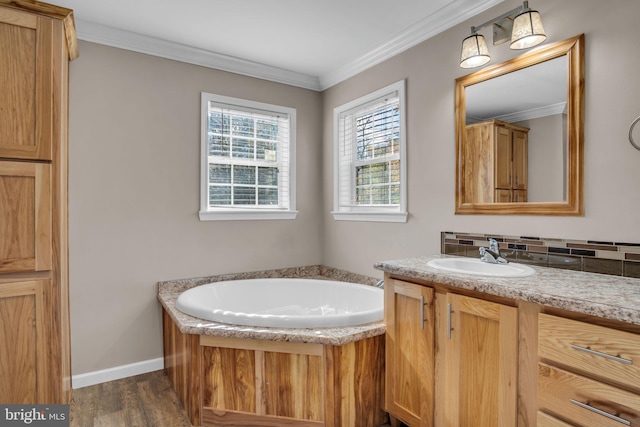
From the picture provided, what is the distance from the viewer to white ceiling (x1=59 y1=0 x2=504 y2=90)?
7.68 feet

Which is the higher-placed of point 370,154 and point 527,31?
point 527,31

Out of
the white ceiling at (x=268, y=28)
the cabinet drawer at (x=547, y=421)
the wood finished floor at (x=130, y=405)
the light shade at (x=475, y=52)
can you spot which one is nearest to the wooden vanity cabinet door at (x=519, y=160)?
the light shade at (x=475, y=52)

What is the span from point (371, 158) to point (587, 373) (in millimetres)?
2227

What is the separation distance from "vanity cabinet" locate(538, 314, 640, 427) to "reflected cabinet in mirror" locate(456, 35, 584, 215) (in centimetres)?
81

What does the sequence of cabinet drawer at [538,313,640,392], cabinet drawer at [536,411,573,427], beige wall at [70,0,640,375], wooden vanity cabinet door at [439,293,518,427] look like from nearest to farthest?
cabinet drawer at [538,313,640,392], cabinet drawer at [536,411,573,427], wooden vanity cabinet door at [439,293,518,427], beige wall at [70,0,640,375]

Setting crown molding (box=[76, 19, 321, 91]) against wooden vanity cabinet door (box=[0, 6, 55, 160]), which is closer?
wooden vanity cabinet door (box=[0, 6, 55, 160])

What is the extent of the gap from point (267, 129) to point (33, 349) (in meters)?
2.33

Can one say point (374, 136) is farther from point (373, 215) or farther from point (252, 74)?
point (252, 74)

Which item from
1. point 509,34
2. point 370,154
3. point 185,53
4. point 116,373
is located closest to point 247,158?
point 185,53

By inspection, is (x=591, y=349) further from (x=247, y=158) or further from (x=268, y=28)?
(x=247, y=158)

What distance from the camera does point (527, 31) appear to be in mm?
1844

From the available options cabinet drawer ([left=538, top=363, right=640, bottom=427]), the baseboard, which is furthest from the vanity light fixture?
the baseboard

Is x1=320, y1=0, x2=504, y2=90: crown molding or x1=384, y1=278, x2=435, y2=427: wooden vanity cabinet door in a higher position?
x1=320, y1=0, x2=504, y2=90: crown molding

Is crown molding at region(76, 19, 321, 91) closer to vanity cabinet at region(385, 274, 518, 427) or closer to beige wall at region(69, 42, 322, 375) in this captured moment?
beige wall at region(69, 42, 322, 375)
